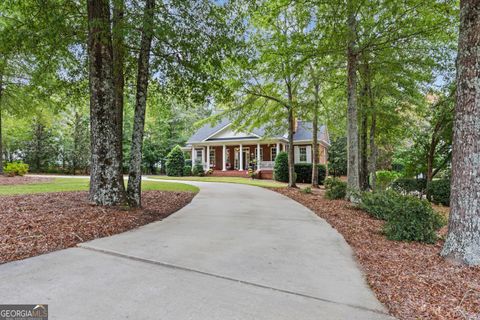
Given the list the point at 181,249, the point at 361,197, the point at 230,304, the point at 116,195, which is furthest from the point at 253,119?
the point at 230,304

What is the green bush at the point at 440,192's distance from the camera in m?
11.3

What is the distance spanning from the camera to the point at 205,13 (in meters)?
6.39

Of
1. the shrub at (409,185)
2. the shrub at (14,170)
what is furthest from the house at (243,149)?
the shrub at (14,170)

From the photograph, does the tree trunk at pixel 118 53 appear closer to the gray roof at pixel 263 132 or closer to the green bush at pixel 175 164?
the gray roof at pixel 263 132

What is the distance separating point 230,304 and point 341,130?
16105mm

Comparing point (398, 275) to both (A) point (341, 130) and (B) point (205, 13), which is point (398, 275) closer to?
(B) point (205, 13)

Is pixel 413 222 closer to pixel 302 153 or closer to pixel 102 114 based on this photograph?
pixel 102 114

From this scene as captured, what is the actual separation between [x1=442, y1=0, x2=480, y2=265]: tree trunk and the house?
717 inches

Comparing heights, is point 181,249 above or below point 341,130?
below

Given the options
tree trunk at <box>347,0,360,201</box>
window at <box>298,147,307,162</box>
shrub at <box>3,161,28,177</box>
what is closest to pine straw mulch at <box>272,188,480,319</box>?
tree trunk at <box>347,0,360,201</box>

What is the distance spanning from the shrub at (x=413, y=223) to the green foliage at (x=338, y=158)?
73.2ft

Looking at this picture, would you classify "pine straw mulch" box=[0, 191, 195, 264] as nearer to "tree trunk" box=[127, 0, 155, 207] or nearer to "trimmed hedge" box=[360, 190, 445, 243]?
"tree trunk" box=[127, 0, 155, 207]

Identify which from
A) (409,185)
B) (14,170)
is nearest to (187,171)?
(14,170)

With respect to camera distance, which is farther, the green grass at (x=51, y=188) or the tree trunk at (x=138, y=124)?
the green grass at (x=51, y=188)
